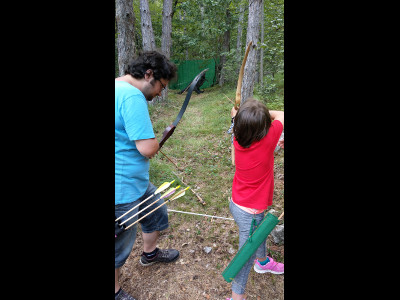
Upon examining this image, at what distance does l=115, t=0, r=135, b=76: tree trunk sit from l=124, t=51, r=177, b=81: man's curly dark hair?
3762 millimetres

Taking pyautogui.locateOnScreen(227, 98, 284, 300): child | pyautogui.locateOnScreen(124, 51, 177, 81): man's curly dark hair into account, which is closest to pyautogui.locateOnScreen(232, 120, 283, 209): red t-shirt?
pyautogui.locateOnScreen(227, 98, 284, 300): child

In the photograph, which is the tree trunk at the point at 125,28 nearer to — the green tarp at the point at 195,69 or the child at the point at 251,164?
the child at the point at 251,164

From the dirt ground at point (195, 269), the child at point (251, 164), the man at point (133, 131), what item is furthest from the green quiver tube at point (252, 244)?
the man at point (133, 131)

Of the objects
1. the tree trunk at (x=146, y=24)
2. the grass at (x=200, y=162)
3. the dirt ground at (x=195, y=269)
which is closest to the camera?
the dirt ground at (x=195, y=269)

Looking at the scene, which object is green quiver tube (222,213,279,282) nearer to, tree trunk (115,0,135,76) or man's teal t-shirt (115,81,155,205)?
man's teal t-shirt (115,81,155,205)

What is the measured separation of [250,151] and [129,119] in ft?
2.84

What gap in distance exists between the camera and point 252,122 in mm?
1489

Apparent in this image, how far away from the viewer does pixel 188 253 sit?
250cm

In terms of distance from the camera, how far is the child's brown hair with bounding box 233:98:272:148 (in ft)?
4.90

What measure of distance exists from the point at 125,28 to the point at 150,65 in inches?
171

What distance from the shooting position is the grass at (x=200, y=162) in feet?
11.1

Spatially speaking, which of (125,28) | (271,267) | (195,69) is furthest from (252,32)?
(195,69)

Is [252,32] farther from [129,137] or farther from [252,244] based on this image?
[252,244]
